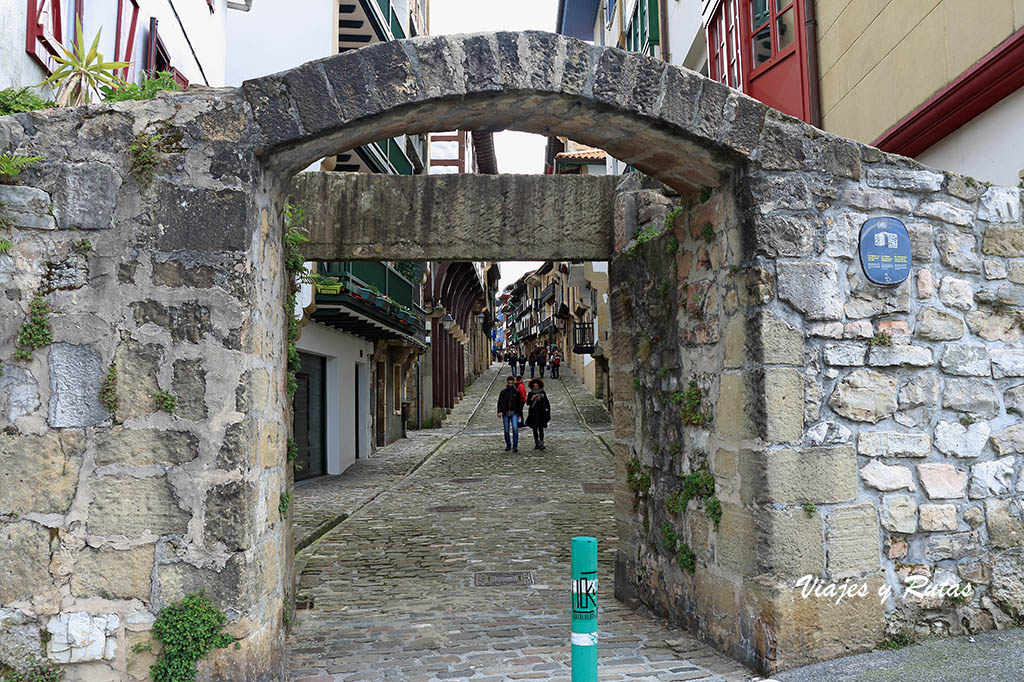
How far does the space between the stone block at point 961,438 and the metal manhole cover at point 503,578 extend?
2.94 m

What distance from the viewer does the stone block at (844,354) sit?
3.56 metres

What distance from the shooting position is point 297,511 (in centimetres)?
895

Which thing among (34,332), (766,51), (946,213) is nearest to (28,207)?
(34,332)

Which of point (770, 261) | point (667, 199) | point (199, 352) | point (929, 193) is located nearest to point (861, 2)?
point (667, 199)

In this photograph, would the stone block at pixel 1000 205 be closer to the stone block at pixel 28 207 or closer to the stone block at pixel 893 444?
the stone block at pixel 893 444

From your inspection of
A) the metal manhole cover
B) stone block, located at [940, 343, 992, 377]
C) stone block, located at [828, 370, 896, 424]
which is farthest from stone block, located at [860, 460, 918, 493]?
the metal manhole cover

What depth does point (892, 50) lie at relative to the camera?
20.5 feet

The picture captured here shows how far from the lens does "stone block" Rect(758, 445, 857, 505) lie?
3.45 meters

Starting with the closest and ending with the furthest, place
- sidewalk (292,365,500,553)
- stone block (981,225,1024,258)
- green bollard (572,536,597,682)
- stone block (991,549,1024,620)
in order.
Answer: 1. green bollard (572,536,597,682)
2. stone block (991,549,1024,620)
3. stone block (981,225,1024,258)
4. sidewalk (292,365,500,553)

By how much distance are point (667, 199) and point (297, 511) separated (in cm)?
594

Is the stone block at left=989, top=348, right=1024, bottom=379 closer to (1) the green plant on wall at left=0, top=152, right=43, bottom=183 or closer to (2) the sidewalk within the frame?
(2) the sidewalk

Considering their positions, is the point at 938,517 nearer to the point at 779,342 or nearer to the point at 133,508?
the point at 779,342

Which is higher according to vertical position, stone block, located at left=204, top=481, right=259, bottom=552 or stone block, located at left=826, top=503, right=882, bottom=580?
stone block, located at left=204, top=481, right=259, bottom=552

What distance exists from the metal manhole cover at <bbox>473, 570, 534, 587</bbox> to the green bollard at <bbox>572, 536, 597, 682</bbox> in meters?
2.68
